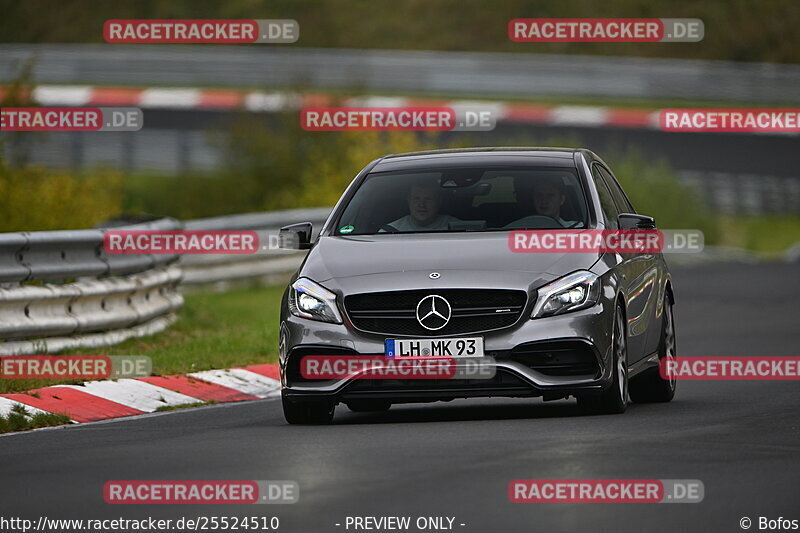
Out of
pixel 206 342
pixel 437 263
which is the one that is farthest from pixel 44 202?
pixel 437 263

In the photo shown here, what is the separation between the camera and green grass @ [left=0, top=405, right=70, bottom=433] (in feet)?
38.8

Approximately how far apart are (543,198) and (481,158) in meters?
0.61

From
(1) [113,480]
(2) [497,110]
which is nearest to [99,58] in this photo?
(2) [497,110]

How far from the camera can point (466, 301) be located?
1128 cm

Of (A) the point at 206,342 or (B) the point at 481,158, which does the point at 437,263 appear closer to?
(B) the point at 481,158

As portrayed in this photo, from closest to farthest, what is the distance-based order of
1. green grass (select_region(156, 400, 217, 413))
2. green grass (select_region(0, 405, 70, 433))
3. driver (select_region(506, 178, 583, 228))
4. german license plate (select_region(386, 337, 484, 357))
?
german license plate (select_region(386, 337, 484, 357))
green grass (select_region(0, 405, 70, 433))
driver (select_region(506, 178, 583, 228))
green grass (select_region(156, 400, 217, 413))

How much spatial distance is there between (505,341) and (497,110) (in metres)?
36.1

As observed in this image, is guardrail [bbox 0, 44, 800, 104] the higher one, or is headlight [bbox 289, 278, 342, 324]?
guardrail [bbox 0, 44, 800, 104]

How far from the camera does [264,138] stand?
4044cm

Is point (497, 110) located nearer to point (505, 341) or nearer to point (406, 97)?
point (406, 97)

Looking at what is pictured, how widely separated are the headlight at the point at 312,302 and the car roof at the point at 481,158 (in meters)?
1.53

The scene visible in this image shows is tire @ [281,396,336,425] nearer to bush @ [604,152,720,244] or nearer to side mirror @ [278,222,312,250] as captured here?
side mirror @ [278,222,312,250]

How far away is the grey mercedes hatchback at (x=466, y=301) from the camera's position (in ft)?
36.9

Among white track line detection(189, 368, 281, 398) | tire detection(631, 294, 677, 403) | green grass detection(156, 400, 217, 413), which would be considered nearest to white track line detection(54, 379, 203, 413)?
green grass detection(156, 400, 217, 413)
